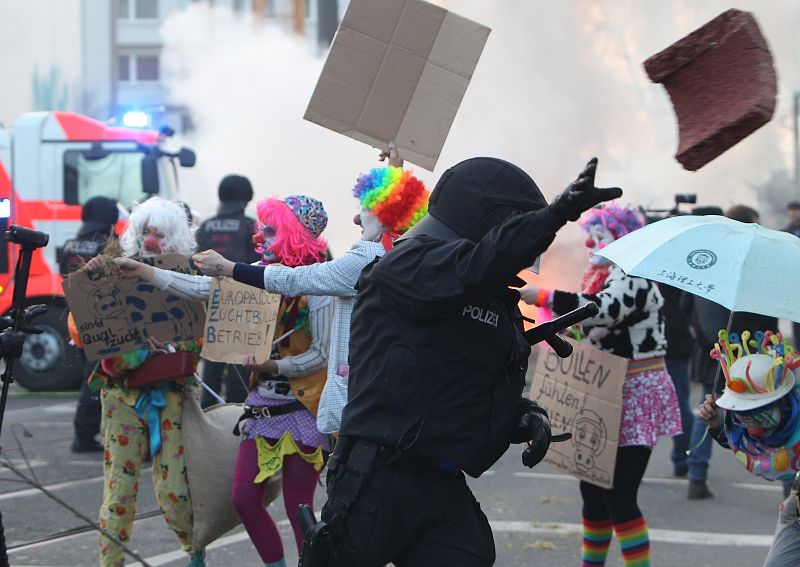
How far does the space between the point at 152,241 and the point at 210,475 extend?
111 centimetres

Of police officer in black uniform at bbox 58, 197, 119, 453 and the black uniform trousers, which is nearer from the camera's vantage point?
the black uniform trousers

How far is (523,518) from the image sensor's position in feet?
21.9

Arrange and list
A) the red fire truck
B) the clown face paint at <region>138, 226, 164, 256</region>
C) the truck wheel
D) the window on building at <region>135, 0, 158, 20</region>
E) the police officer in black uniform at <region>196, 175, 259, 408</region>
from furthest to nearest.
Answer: the window on building at <region>135, 0, 158, 20</region> → the red fire truck → the truck wheel → the police officer in black uniform at <region>196, 175, 259, 408</region> → the clown face paint at <region>138, 226, 164, 256</region>

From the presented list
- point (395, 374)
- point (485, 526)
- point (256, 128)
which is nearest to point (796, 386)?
point (485, 526)

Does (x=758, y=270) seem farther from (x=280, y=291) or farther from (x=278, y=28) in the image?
(x=278, y=28)

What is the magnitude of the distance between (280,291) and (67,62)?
48.5ft

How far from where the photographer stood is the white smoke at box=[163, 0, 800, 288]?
42.1 ft

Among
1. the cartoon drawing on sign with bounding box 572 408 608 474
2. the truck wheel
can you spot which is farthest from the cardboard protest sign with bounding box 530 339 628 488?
the truck wheel

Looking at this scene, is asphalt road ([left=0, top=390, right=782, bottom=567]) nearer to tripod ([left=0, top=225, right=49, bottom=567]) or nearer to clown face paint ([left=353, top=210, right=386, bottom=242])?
tripod ([left=0, top=225, right=49, bottom=567])

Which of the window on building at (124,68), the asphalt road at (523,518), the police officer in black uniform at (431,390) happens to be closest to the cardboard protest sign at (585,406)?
the asphalt road at (523,518)

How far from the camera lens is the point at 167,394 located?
16.5 feet

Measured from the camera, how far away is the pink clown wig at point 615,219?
522 cm

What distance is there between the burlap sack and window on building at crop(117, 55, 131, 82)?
2997 cm

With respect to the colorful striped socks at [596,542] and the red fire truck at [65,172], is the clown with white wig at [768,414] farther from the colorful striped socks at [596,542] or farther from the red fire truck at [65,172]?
the red fire truck at [65,172]
